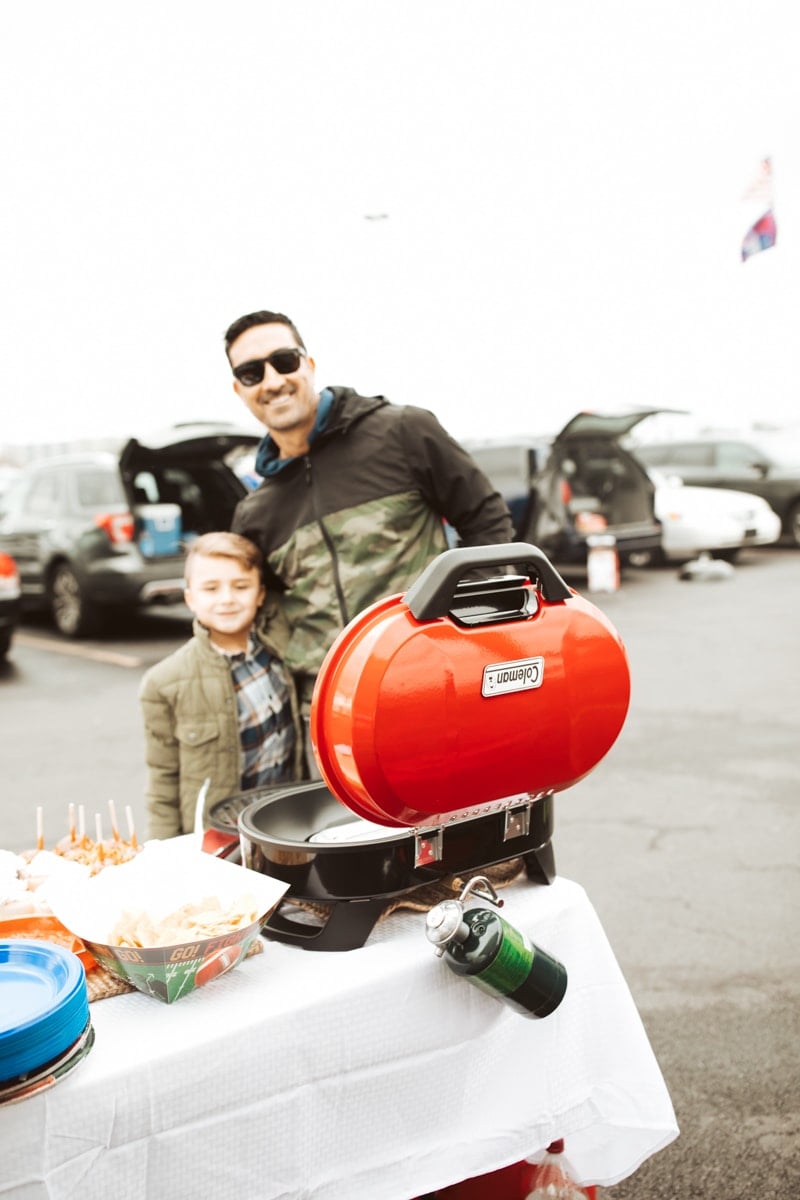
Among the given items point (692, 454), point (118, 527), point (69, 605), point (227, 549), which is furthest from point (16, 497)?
point (692, 454)

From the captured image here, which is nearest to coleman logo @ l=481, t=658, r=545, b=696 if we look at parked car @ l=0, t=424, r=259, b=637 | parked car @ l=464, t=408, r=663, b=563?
parked car @ l=0, t=424, r=259, b=637

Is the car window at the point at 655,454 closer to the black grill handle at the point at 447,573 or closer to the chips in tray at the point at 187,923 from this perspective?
the black grill handle at the point at 447,573

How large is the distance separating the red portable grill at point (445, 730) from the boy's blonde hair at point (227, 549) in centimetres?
93

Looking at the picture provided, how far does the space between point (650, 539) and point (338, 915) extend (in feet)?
Answer: 31.9

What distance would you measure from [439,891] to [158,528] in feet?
23.3

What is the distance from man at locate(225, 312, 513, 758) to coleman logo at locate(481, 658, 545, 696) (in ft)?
3.57

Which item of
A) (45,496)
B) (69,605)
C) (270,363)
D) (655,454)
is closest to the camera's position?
(270,363)

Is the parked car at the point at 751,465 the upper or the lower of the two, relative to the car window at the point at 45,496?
lower

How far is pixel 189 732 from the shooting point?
7.72 feet

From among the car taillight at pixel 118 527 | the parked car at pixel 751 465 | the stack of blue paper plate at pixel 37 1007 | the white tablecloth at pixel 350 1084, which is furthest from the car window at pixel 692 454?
the stack of blue paper plate at pixel 37 1007

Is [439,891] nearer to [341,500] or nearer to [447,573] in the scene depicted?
[447,573]

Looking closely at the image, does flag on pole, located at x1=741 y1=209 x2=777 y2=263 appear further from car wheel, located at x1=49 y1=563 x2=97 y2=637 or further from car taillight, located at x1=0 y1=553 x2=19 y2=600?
car taillight, located at x1=0 y1=553 x2=19 y2=600

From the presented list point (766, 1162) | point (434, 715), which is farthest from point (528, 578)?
point (766, 1162)

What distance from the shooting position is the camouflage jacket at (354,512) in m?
2.46
